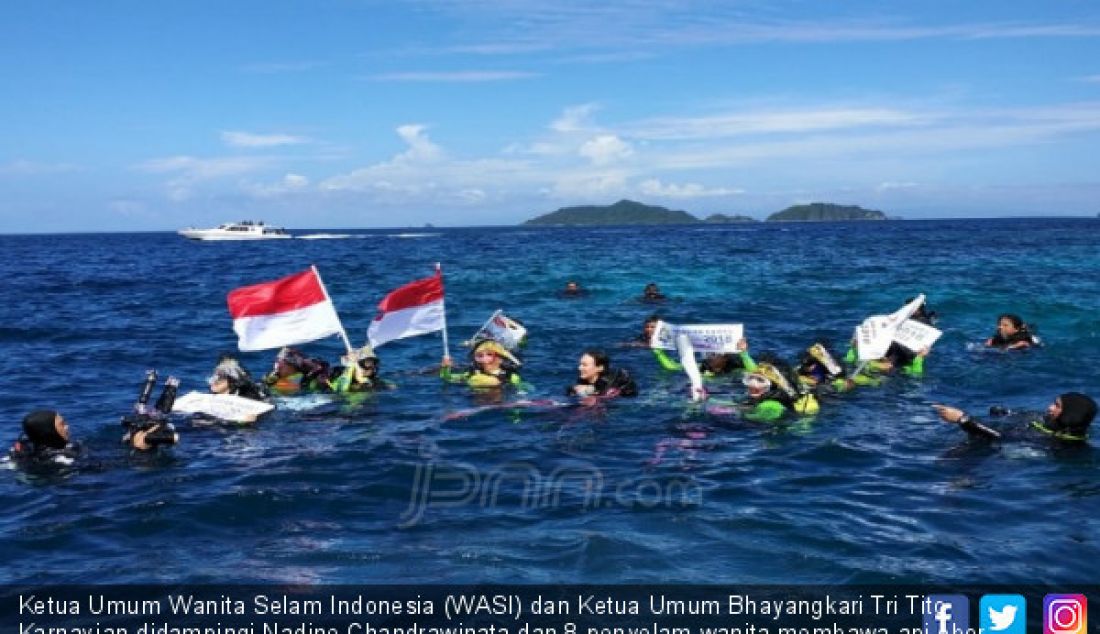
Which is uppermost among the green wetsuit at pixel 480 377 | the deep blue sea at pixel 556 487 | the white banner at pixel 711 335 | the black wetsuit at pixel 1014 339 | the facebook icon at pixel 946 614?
the white banner at pixel 711 335

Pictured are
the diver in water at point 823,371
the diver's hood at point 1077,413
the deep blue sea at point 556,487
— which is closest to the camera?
the deep blue sea at point 556,487

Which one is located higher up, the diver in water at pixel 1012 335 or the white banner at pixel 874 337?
the white banner at pixel 874 337

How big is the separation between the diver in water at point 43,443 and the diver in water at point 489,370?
717 cm

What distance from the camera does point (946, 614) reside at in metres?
7.21

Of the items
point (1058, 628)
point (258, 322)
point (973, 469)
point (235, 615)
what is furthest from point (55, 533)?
point (973, 469)

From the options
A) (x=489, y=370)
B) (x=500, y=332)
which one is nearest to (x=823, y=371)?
(x=489, y=370)

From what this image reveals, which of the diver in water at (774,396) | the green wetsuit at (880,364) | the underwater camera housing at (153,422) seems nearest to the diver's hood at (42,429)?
the underwater camera housing at (153,422)

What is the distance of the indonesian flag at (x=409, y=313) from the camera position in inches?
649

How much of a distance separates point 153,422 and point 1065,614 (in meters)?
11.4

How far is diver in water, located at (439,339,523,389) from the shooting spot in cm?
1659

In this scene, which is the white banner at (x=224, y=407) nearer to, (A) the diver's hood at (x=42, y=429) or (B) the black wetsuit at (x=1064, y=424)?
(A) the diver's hood at (x=42, y=429)

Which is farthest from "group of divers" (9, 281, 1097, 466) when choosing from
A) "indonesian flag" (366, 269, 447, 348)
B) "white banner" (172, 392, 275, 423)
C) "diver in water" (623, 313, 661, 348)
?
"diver in water" (623, 313, 661, 348)

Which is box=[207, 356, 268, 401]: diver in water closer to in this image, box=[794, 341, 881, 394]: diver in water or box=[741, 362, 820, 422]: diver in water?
box=[741, 362, 820, 422]: diver in water

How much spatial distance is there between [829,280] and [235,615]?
3643 cm
